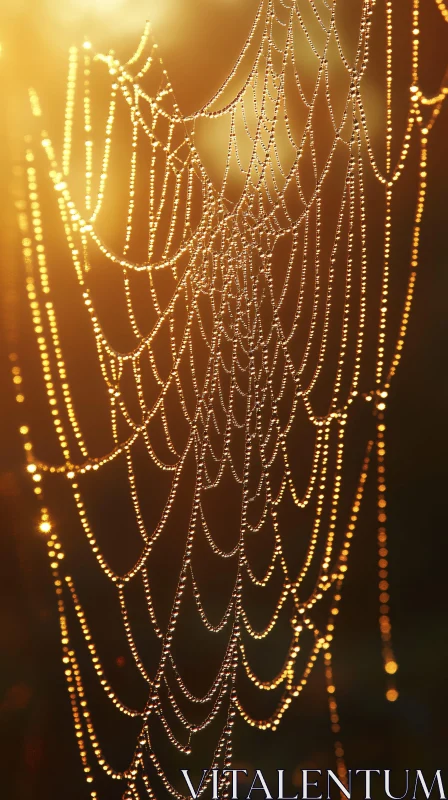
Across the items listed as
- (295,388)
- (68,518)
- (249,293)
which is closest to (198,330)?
(249,293)

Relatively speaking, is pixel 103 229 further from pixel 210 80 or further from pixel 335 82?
pixel 335 82

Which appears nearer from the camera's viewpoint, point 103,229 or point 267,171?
point 103,229

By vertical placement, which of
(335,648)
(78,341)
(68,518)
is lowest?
(335,648)

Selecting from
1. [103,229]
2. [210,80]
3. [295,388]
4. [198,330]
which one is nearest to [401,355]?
[295,388]

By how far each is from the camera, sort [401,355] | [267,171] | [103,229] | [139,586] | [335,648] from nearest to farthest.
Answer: [103,229]
[267,171]
[139,586]
[335,648]
[401,355]

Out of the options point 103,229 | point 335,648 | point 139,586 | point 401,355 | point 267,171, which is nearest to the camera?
point 103,229

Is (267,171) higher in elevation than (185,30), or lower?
lower
